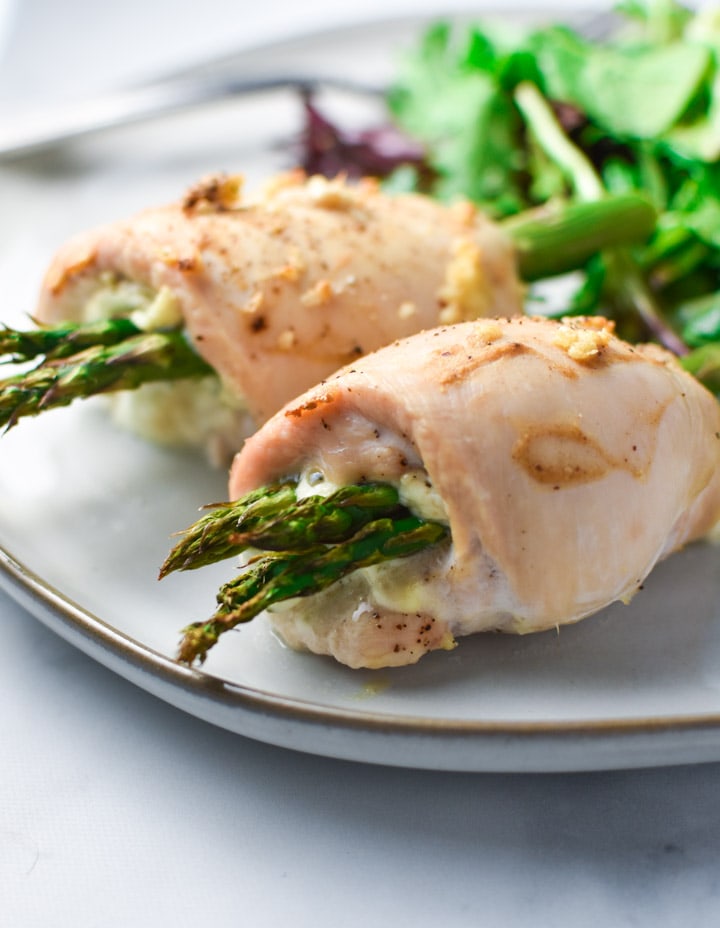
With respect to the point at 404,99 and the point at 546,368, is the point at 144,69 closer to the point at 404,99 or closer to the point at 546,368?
the point at 404,99

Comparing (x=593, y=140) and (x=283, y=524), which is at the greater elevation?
(x=283, y=524)

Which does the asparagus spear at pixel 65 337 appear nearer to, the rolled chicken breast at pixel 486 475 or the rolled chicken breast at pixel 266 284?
the rolled chicken breast at pixel 266 284

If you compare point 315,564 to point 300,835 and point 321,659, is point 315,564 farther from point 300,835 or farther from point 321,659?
point 300,835

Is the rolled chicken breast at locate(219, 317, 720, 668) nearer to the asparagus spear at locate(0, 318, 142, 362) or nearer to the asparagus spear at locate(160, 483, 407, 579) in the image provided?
the asparagus spear at locate(160, 483, 407, 579)

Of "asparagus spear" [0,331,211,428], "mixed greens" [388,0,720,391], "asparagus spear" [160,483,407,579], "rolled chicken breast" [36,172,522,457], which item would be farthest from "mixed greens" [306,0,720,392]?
"asparagus spear" [160,483,407,579]

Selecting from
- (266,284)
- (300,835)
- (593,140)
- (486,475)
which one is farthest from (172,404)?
(593,140)

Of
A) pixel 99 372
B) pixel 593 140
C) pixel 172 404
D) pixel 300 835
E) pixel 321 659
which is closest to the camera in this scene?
pixel 300 835
